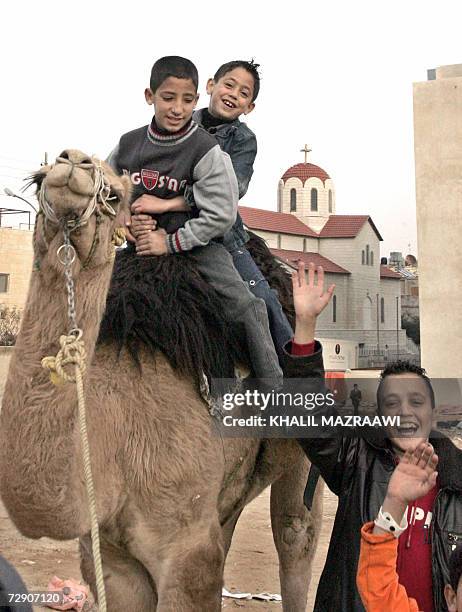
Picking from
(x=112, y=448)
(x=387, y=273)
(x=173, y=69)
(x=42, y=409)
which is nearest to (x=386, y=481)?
(x=112, y=448)

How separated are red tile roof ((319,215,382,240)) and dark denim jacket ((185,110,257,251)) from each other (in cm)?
2243

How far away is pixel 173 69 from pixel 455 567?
89.3 inches

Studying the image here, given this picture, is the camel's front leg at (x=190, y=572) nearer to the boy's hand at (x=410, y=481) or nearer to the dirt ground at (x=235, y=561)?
the boy's hand at (x=410, y=481)

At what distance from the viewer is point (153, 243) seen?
377cm

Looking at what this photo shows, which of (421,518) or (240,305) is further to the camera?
(240,305)

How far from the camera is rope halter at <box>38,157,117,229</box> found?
2531mm

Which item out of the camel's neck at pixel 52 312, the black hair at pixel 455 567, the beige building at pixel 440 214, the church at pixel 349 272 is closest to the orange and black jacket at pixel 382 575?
the black hair at pixel 455 567

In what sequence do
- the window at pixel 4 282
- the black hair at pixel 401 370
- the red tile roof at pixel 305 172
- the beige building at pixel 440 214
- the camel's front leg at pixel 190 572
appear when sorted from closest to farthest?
the black hair at pixel 401 370 → the camel's front leg at pixel 190 572 → the beige building at pixel 440 214 → the window at pixel 4 282 → the red tile roof at pixel 305 172

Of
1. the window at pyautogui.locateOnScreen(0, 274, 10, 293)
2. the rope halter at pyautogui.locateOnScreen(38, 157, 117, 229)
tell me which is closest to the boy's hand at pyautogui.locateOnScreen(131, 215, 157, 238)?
the rope halter at pyautogui.locateOnScreen(38, 157, 117, 229)

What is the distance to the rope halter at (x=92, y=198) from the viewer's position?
8.30 ft

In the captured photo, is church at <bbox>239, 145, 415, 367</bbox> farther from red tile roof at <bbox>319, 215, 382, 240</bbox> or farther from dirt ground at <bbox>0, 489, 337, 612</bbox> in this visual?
dirt ground at <bbox>0, 489, 337, 612</bbox>

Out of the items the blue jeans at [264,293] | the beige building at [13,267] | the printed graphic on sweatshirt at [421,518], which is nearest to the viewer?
the printed graphic on sweatshirt at [421,518]

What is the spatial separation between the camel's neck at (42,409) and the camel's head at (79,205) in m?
0.11

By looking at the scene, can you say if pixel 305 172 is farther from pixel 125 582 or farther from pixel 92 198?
pixel 92 198
